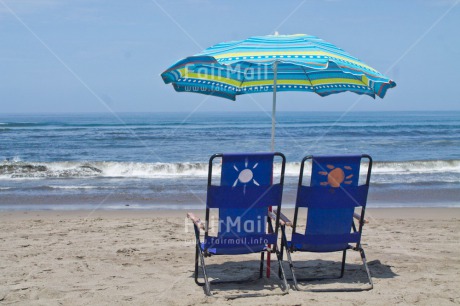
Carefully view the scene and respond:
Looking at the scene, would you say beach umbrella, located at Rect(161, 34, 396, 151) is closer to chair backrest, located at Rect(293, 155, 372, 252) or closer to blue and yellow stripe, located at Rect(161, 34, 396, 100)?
blue and yellow stripe, located at Rect(161, 34, 396, 100)

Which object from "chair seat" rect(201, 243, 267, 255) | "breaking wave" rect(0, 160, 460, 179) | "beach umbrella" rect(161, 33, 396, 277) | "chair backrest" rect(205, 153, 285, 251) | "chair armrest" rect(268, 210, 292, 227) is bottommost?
"breaking wave" rect(0, 160, 460, 179)

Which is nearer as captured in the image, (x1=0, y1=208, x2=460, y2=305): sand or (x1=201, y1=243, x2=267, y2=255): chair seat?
(x1=0, y1=208, x2=460, y2=305): sand

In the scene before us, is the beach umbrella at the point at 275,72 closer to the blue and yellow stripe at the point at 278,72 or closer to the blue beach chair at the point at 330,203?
the blue and yellow stripe at the point at 278,72

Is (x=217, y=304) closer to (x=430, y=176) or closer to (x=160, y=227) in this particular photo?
(x=160, y=227)

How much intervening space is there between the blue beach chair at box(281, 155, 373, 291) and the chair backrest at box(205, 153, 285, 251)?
0.76ft

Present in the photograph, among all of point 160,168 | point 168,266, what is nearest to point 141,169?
point 160,168

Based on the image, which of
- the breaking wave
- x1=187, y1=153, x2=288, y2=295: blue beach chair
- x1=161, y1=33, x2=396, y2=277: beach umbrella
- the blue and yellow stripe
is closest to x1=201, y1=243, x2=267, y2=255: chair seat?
x1=187, y1=153, x2=288, y2=295: blue beach chair

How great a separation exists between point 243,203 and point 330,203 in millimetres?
732

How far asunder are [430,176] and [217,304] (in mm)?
11809

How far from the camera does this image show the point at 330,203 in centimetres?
445

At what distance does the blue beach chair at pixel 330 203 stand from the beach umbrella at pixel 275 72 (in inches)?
29.7

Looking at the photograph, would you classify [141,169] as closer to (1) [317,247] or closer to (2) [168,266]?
(2) [168,266]

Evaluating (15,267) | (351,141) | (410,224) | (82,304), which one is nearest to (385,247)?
(410,224)

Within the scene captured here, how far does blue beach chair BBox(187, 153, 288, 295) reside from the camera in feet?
13.8
